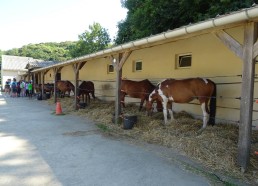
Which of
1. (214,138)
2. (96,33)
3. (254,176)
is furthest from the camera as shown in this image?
(96,33)

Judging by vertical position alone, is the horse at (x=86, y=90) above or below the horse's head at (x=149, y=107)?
above

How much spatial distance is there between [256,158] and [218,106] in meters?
2.86

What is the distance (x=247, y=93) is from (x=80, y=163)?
3.10m

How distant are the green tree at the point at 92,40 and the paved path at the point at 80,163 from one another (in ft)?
88.1

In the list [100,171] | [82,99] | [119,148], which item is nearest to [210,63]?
[119,148]

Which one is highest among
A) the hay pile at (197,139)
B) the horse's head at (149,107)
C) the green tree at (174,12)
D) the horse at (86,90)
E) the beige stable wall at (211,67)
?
the green tree at (174,12)

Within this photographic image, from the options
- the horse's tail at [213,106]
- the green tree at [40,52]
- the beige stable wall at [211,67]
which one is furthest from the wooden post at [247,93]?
the green tree at [40,52]

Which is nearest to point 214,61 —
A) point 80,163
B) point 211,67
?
point 211,67

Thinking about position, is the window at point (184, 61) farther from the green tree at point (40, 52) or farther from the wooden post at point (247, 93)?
the green tree at point (40, 52)

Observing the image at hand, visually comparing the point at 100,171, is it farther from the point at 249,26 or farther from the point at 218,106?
the point at 218,106

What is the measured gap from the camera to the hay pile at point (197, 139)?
4.16 metres

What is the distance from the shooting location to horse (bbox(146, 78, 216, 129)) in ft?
21.4

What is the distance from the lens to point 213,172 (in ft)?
13.0

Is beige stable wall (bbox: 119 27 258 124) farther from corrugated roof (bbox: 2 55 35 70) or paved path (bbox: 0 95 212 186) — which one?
corrugated roof (bbox: 2 55 35 70)
